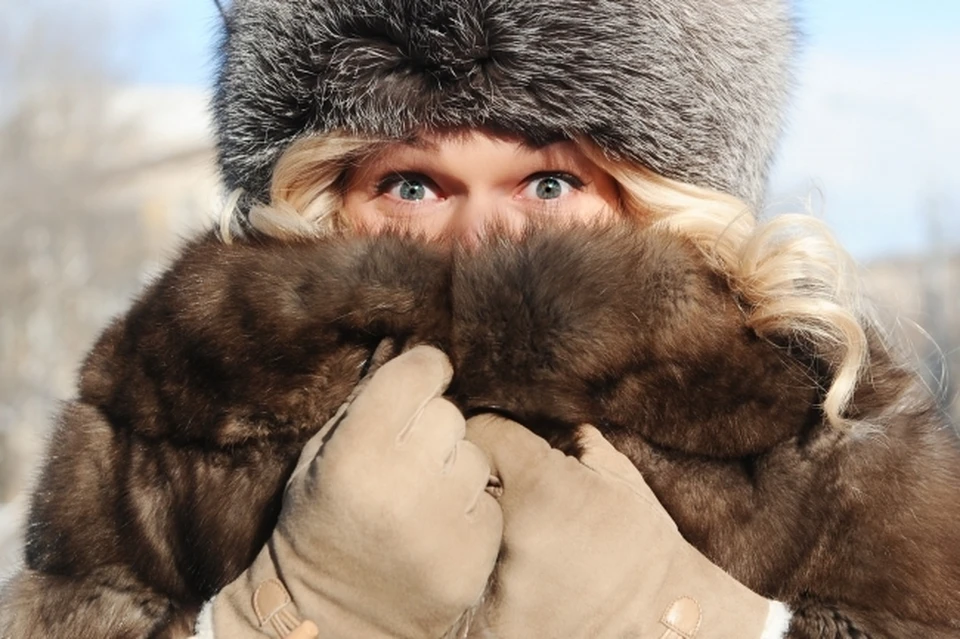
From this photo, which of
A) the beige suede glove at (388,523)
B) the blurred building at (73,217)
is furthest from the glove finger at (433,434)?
the blurred building at (73,217)

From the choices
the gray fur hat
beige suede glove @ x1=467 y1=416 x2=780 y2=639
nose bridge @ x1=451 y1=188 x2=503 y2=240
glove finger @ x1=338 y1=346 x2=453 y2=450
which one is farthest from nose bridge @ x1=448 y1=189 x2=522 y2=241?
beige suede glove @ x1=467 y1=416 x2=780 y2=639

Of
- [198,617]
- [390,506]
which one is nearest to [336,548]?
[390,506]

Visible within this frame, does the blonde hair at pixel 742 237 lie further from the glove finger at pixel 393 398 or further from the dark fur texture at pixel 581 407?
the glove finger at pixel 393 398

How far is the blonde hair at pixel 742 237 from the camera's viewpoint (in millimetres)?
1426

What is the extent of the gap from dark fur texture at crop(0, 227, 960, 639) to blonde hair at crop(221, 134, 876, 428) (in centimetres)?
3

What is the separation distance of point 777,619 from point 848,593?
0.30ft

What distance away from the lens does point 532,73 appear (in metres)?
1.67

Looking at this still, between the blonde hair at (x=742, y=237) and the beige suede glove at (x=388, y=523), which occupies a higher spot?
the blonde hair at (x=742, y=237)

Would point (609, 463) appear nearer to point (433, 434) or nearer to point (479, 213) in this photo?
point (433, 434)

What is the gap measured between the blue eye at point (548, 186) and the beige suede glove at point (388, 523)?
41 centimetres

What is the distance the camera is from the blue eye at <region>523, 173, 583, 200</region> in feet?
5.59

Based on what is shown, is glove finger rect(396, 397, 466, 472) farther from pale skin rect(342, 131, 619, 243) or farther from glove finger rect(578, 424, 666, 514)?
pale skin rect(342, 131, 619, 243)

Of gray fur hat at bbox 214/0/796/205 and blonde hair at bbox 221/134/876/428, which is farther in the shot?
gray fur hat at bbox 214/0/796/205

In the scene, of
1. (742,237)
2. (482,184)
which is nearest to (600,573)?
(742,237)
